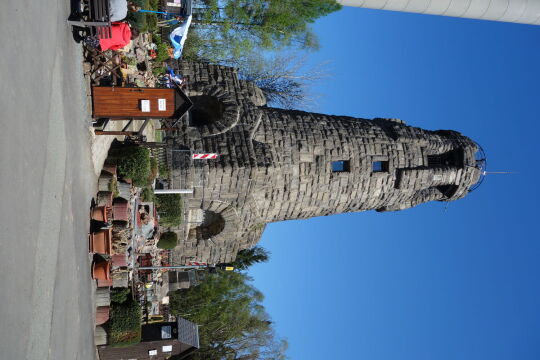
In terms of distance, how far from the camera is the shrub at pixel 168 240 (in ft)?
72.6

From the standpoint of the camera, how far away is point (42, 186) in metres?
12.1

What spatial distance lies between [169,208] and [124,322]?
454 centimetres

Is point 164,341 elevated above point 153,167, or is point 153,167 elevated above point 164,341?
point 153,167

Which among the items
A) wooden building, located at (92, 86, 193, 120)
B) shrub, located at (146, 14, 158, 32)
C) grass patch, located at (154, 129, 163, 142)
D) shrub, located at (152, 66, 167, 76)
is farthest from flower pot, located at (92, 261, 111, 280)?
shrub, located at (146, 14, 158, 32)

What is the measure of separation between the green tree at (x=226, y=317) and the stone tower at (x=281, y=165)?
443 inches

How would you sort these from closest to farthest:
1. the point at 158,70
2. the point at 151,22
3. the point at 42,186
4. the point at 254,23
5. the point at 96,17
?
the point at 42,186
the point at 96,17
the point at 151,22
the point at 158,70
the point at 254,23

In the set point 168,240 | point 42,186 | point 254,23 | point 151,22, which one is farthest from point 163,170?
point 254,23

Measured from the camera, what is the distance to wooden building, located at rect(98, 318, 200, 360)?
2175 cm

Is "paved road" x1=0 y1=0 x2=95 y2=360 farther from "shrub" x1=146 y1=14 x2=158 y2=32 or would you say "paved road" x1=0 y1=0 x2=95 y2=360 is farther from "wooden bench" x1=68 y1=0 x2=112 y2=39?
"shrub" x1=146 y1=14 x2=158 y2=32

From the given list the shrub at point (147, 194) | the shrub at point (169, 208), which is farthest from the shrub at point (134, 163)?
the shrub at point (169, 208)

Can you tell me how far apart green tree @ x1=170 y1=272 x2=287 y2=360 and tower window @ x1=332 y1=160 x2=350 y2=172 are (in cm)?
1488

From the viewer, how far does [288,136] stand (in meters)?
22.3

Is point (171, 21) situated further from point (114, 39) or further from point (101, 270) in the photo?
point (101, 270)

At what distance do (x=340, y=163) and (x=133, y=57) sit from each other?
901 centimetres
